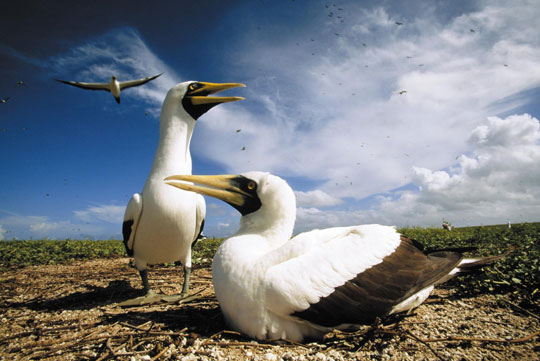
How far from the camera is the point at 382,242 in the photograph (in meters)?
2.75

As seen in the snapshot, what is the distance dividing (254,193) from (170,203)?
1.47 metres

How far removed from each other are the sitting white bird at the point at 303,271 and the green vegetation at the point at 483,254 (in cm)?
114

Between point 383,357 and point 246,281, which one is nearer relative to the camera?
point 383,357

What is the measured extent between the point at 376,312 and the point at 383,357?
346mm

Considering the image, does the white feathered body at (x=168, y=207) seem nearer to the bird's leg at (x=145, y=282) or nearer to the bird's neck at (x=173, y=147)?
the bird's neck at (x=173, y=147)

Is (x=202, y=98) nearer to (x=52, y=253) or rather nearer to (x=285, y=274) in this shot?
(x=285, y=274)

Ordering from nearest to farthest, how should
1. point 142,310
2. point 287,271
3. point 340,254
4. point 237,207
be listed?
point 287,271
point 340,254
point 237,207
point 142,310

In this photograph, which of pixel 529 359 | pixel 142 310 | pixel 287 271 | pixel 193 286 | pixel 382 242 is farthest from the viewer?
pixel 193 286

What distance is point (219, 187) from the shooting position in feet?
10.1

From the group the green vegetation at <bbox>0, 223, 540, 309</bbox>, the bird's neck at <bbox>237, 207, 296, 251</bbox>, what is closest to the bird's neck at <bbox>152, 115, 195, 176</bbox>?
the bird's neck at <bbox>237, 207, 296, 251</bbox>

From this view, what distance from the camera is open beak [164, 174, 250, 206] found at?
3.02 m

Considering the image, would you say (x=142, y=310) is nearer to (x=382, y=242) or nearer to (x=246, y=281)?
(x=246, y=281)

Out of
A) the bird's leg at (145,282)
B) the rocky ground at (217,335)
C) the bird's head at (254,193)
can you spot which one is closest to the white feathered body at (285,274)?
the rocky ground at (217,335)

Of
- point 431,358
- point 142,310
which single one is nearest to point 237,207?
point 142,310
